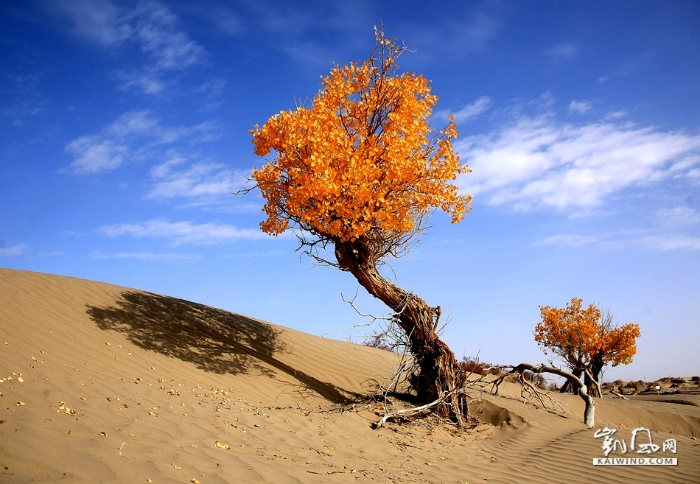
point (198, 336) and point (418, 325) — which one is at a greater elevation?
point (418, 325)


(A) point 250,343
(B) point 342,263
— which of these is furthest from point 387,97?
(A) point 250,343

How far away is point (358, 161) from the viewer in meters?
8.63

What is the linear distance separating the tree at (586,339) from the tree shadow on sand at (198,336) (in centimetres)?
1238

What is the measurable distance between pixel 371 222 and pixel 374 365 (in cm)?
619

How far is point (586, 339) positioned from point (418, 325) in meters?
12.6

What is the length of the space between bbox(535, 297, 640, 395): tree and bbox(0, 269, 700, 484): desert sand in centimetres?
557

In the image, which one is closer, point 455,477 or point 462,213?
point 455,477

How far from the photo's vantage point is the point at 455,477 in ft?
17.6

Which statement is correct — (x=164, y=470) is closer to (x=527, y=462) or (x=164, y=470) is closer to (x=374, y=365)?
(x=527, y=462)

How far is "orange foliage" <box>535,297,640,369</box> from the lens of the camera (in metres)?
18.4

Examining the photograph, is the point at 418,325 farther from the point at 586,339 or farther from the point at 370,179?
the point at 586,339

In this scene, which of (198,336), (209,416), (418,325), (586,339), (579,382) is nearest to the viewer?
(209,416)

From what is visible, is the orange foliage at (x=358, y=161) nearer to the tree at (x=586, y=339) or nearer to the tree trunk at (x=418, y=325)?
the tree trunk at (x=418, y=325)

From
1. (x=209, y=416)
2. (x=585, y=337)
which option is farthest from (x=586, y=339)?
(x=209, y=416)
